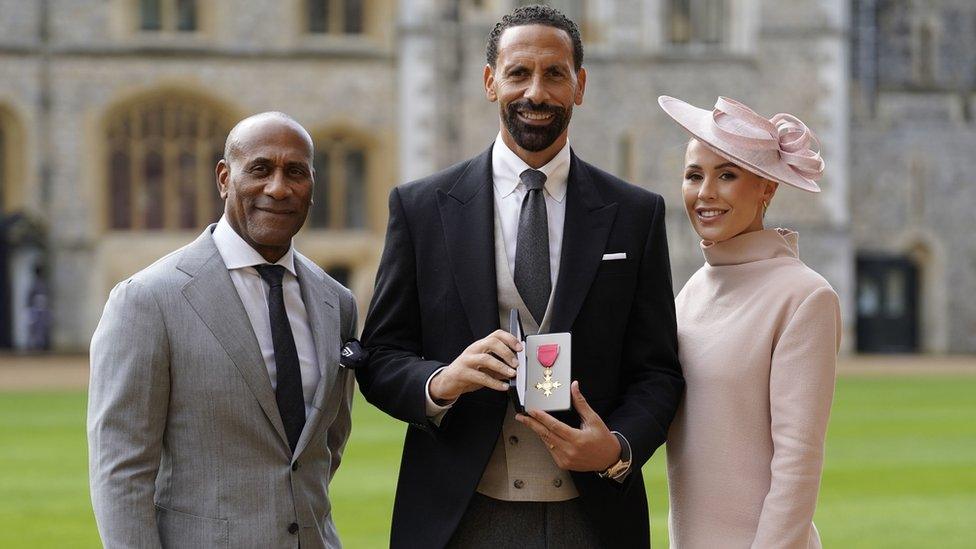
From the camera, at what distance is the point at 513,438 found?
133 inches

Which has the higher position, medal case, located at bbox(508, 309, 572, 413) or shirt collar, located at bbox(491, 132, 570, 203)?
shirt collar, located at bbox(491, 132, 570, 203)

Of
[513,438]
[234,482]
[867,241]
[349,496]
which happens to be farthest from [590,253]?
[867,241]

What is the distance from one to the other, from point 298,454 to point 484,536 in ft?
1.58

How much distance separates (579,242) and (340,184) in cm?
2102

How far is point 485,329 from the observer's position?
3.35 metres

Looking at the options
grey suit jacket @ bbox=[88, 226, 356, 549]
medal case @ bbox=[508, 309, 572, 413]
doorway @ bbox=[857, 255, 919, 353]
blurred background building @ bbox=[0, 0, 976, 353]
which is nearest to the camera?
medal case @ bbox=[508, 309, 572, 413]

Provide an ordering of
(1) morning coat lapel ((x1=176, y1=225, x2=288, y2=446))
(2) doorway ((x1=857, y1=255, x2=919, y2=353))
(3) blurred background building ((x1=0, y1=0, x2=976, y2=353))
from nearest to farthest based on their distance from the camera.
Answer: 1. (1) morning coat lapel ((x1=176, y1=225, x2=288, y2=446))
2. (3) blurred background building ((x1=0, y1=0, x2=976, y2=353))
3. (2) doorway ((x1=857, y1=255, x2=919, y2=353))

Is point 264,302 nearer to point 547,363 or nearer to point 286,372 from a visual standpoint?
point 286,372

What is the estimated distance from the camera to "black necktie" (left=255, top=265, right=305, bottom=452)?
3.37 metres

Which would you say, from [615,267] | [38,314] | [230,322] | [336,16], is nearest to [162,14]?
[336,16]

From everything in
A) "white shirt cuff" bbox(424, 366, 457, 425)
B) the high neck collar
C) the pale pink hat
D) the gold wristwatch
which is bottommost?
the gold wristwatch

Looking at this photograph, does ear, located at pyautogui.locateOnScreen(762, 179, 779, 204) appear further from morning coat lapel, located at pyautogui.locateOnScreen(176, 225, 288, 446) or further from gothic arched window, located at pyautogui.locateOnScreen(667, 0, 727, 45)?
gothic arched window, located at pyautogui.locateOnScreen(667, 0, 727, 45)

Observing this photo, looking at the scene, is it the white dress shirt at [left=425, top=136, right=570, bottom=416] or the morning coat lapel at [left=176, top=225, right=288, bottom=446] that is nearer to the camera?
the morning coat lapel at [left=176, top=225, right=288, bottom=446]

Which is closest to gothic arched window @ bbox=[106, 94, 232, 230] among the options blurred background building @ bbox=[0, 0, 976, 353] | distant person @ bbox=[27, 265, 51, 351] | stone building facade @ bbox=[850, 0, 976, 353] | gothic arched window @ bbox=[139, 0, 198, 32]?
blurred background building @ bbox=[0, 0, 976, 353]
